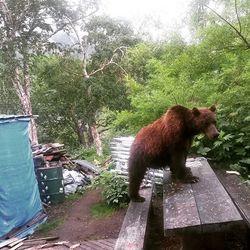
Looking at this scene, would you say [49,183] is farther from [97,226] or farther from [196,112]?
[196,112]

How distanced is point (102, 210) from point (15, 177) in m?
2.15

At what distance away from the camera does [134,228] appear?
13.6ft

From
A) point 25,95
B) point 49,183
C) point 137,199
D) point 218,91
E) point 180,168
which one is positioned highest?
point 25,95

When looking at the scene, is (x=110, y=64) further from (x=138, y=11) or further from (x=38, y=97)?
(x=138, y=11)

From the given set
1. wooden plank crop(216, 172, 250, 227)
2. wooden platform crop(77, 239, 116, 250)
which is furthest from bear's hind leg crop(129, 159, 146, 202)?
wooden platform crop(77, 239, 116, 250)

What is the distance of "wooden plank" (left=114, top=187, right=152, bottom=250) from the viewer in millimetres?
3744

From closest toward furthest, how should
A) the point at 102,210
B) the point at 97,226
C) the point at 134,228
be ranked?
1. the point at 134,228
2. the point at 97,226
3. the point at 102,210

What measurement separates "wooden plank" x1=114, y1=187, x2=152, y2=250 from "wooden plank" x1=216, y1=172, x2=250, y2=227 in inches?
43.5

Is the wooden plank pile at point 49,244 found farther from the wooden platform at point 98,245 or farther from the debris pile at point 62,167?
Result: the debris pile at point 62,167

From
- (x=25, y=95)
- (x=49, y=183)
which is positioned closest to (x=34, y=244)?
(x=49, y=183)

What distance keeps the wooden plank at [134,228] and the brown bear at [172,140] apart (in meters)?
0.38

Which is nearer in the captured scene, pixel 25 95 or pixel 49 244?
pixel 49 244

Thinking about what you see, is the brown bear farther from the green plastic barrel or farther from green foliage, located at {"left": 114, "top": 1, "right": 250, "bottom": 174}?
the green plastic barrel

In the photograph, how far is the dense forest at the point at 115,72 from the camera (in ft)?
20.3
